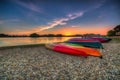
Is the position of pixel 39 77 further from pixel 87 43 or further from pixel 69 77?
pixel 87 43

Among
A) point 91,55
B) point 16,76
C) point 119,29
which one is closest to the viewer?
point 16,76

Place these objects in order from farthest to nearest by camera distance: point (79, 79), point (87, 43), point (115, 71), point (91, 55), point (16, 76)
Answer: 1. point (87, 43)
2. point (91, 55)
3. point (115, 71)
4. point (16, 76)
5. point (79, 79)

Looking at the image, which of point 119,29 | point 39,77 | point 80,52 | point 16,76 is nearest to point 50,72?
point 39,77

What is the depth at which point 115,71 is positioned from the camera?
4.07 metres

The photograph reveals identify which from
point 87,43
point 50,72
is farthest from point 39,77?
point 87,43

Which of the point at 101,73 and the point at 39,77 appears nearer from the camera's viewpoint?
the point at 39,77

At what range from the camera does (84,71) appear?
13.5 feet

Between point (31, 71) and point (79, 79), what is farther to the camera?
point (31, 71)

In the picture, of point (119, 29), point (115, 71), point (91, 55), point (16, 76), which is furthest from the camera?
point (119, 29)

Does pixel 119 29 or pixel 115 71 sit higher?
pixel 119 29

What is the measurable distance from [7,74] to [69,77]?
1.86 meters

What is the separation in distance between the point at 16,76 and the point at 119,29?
2818 centimetres

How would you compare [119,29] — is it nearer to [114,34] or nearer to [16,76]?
[114,34]

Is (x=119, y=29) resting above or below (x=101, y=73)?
above
